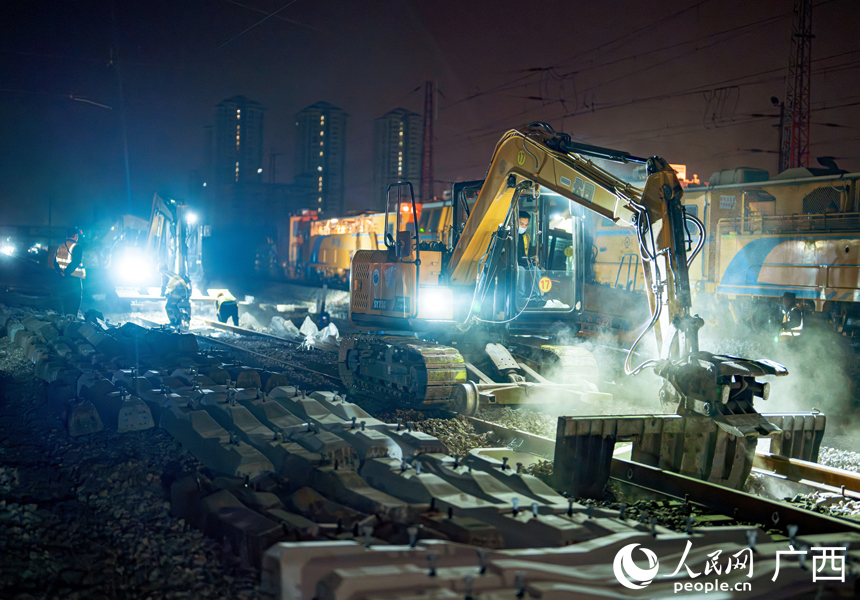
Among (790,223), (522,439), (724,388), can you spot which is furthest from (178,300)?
(724,388)

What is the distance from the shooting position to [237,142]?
9069 centimetres

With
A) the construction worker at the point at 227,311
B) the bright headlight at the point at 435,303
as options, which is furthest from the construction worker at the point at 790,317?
the construction worker at the point at 227,311

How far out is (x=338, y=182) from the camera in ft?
296

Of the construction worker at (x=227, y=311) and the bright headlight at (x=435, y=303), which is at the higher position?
the bright headlight at (x=435, y=303)

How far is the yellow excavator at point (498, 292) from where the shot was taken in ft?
25.2

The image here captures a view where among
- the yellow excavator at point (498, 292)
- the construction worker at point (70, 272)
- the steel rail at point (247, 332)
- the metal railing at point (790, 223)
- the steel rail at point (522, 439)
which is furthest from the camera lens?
the construction worker at point (70, 272)

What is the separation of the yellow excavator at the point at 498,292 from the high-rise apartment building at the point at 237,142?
8422 cm

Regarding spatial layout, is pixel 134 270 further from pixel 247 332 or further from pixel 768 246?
pixel 768 246

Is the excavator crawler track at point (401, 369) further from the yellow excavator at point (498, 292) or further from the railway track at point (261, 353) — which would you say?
the railway track at point (261, 353)

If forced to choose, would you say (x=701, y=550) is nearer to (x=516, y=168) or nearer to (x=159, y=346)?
(x=516, y=168)

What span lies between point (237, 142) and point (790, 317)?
8450 cm

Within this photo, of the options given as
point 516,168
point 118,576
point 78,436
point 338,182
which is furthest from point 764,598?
point 338,182

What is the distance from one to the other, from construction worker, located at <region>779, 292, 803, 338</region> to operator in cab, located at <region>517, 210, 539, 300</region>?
31.6ft

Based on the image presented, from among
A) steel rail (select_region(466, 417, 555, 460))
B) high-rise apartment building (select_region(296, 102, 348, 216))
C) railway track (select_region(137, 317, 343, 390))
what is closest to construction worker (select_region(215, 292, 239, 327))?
railway track (select_region(137, 317, 343, 390))
